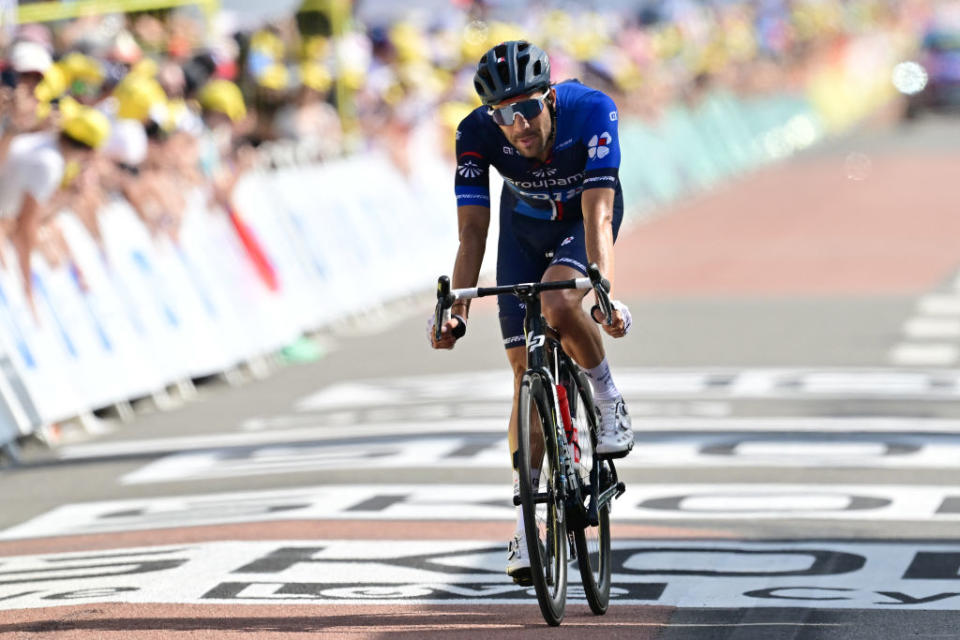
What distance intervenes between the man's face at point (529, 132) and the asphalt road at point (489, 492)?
1716mm

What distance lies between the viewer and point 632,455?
10953mm

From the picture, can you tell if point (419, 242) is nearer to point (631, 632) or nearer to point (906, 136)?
point (631, 632)

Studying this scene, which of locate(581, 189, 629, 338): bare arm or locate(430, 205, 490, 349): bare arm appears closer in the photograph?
locate(581, 189, 629, 338): bare arm

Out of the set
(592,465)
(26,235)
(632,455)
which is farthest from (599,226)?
(26,235)

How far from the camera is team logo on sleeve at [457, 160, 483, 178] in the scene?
7242 millimetres

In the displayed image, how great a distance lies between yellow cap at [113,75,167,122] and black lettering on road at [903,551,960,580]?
7651 millimetres

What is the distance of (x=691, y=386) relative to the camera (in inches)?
531

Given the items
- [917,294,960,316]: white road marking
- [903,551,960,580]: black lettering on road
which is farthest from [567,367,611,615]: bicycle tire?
[917,294,960,316]: white road marking

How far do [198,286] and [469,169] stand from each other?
7.63 metres

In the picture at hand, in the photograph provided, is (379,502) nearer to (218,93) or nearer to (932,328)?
(218,93)

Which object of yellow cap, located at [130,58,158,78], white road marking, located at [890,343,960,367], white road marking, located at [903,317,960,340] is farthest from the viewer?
Result: white road marking, located at [903,317,960,340]

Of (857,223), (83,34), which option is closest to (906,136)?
(857,223)

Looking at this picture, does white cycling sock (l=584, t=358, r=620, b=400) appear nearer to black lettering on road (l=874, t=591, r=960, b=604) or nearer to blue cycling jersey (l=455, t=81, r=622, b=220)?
blue cycling jersey (l=455, t=81, r=622, b=220)

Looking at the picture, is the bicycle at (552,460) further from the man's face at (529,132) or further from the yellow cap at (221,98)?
the yellow cap at (221,98)
